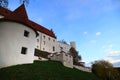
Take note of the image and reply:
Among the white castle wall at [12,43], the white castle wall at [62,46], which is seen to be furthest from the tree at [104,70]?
the white castle wall at [12,43]

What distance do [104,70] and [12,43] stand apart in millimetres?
30246

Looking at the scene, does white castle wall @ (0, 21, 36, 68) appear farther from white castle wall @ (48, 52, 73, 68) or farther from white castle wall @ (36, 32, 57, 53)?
white castle wall @ (36, 32, 57, 53)

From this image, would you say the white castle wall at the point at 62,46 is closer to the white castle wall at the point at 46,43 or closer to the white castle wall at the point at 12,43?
the white castle wall at the point at 46,43

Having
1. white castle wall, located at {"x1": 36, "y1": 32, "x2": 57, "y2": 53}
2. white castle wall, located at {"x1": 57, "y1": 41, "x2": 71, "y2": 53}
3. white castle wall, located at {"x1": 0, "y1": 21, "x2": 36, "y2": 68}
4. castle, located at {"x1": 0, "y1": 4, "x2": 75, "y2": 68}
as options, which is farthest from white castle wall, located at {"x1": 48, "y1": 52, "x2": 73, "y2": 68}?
white castle wall, located at {"x1": 57, "y1": 41, "x2": 71, "y2": 53}

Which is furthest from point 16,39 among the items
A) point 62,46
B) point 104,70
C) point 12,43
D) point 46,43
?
point 62,46

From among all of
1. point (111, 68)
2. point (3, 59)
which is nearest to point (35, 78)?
point (3, 59)

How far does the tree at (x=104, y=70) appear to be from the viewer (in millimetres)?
42700

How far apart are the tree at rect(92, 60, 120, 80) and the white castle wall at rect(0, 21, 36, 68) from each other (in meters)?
26.2

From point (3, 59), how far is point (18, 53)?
2.02 metres

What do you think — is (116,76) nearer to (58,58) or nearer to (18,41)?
(58,58)

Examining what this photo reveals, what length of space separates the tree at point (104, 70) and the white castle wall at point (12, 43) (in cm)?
2619

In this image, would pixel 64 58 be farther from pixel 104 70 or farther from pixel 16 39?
pixel 16 39

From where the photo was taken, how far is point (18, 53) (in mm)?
20969

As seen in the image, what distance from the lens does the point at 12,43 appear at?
20.6m
